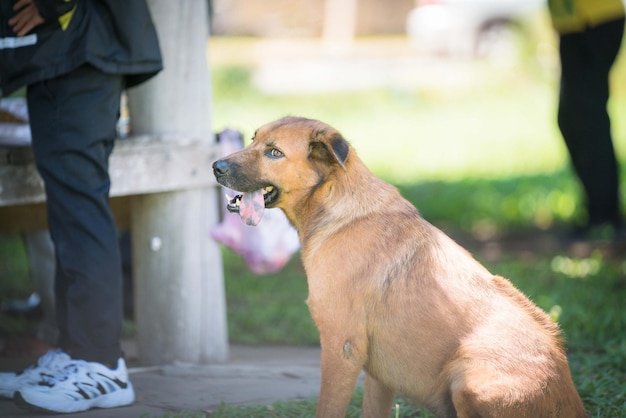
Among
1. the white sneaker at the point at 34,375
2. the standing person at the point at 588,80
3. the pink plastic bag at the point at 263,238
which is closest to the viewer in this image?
the white sneaker at the point at 34,375

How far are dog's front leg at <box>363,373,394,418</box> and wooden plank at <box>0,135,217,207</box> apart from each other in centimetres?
161

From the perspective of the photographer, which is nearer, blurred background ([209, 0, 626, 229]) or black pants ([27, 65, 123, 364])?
black pants ([27, 65, 123, 364])

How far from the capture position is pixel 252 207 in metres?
3.69

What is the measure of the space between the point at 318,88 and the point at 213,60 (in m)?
2.70

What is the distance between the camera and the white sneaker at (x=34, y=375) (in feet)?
13.8

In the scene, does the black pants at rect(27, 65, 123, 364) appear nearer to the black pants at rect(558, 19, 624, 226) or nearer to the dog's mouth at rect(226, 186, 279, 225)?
the dog's mouth at rect(226, 186, 279, 225)

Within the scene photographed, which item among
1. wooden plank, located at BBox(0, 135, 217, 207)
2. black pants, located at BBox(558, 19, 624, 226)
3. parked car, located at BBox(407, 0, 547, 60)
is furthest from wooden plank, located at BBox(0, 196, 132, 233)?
parked car, located at BBox(407, 0, 547, 60)

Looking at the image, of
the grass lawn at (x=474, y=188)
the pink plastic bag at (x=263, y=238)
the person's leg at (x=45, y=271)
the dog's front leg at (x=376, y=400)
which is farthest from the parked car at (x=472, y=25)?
the dog's front leg at (x=376, y=400)

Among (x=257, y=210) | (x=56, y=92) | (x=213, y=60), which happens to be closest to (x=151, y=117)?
(x=56, y=92)

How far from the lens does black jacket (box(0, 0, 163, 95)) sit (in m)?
4.07

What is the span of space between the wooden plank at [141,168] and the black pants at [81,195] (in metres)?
0.37

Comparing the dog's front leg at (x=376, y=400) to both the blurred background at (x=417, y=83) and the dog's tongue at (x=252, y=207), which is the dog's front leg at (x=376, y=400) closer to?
the dog's tongue at (x=252, y=207)

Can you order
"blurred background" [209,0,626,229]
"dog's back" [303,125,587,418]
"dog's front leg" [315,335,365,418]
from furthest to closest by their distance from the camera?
"blurred background" [209,0,626,229], "dog's front leg" [315,335,365,418], "dog's back" [303,125,587,418]

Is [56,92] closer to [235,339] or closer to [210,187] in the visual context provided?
[210,187]
